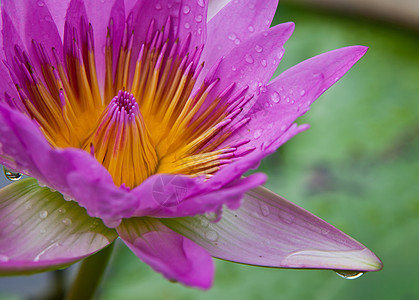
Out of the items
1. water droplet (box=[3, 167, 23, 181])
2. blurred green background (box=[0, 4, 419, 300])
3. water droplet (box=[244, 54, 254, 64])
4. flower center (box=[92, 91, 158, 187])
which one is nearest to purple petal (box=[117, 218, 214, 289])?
flower center (box=[92, 91, 158, 187])

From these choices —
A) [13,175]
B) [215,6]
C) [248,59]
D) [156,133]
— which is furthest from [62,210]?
[215,6]

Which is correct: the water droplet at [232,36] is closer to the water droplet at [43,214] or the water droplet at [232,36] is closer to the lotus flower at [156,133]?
the lotus flower at [156,133]

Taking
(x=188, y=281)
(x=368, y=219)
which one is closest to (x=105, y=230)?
(x=188, y=281)

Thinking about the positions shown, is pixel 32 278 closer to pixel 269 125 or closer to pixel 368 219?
pixel 368 219

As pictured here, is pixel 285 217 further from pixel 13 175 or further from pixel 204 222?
pixel 13 175

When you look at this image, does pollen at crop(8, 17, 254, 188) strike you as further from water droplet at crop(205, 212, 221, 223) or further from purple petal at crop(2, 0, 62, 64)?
water droplet at crop(205, 212, 221, 223)
